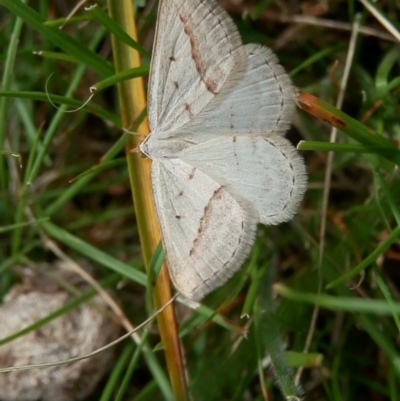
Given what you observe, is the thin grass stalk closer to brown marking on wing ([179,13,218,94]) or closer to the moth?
the moth

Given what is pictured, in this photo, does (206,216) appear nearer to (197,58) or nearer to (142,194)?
(142,194)

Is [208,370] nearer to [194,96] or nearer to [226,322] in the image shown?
[226,322]

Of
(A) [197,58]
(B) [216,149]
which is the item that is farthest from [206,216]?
(A) [197,58]

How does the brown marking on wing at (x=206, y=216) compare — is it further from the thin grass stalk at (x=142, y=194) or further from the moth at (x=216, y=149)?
the thin grass stalk at (x=142, y=194)

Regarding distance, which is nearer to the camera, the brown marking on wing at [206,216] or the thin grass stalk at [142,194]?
the brown marking on wing at [206,216]

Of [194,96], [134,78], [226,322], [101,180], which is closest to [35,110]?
[101,180]

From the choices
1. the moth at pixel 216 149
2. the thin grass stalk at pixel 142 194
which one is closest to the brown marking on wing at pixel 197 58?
the moth at pixel 216 149

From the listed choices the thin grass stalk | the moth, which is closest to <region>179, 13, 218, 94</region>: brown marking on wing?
the moth

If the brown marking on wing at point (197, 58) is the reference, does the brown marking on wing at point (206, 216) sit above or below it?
below
